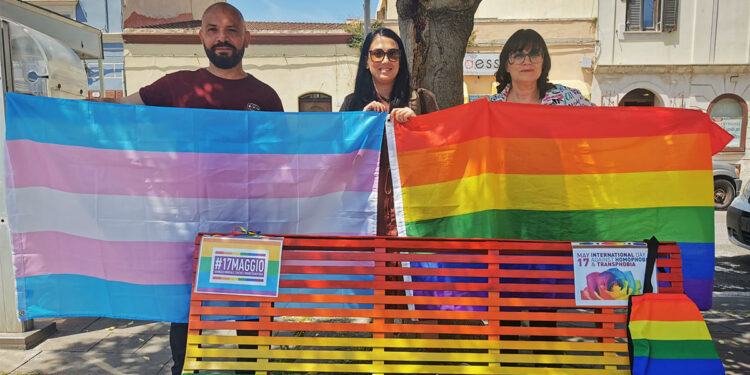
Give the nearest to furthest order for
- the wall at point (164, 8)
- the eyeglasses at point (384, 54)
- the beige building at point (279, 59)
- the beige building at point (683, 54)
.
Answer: the eyeglasses at point (384, 54)
the beige building at point (279, 59)
the beige building at point (683, 54)
the wall at point (164, 8)

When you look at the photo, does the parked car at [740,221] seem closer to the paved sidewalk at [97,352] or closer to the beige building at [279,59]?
the paved sidewalk at [97,352]

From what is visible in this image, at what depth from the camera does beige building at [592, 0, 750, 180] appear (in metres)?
16.8

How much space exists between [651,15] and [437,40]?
55.3 feet

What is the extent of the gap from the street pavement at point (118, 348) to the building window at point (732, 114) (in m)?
15.0

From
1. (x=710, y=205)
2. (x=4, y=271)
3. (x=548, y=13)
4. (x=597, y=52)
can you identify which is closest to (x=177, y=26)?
(x=548, y=13)

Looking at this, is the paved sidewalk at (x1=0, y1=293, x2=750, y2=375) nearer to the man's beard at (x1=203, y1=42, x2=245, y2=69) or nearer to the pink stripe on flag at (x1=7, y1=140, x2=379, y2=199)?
the pink stripe on flag at (x1=7, y1=140, x2=379, y2=199)

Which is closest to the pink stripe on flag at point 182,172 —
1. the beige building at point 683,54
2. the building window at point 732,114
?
the beige building at point 683,54

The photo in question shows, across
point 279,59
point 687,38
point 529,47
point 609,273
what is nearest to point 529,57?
point 529,47

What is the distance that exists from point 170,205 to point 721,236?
9.76 meters

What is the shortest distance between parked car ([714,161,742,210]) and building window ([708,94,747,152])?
6.07 m

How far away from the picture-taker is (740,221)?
6.35m

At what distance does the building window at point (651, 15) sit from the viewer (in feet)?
55.3

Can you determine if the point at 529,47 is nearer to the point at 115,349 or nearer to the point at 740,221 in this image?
the point at 115,349

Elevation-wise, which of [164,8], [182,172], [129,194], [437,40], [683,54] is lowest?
[129,194]
